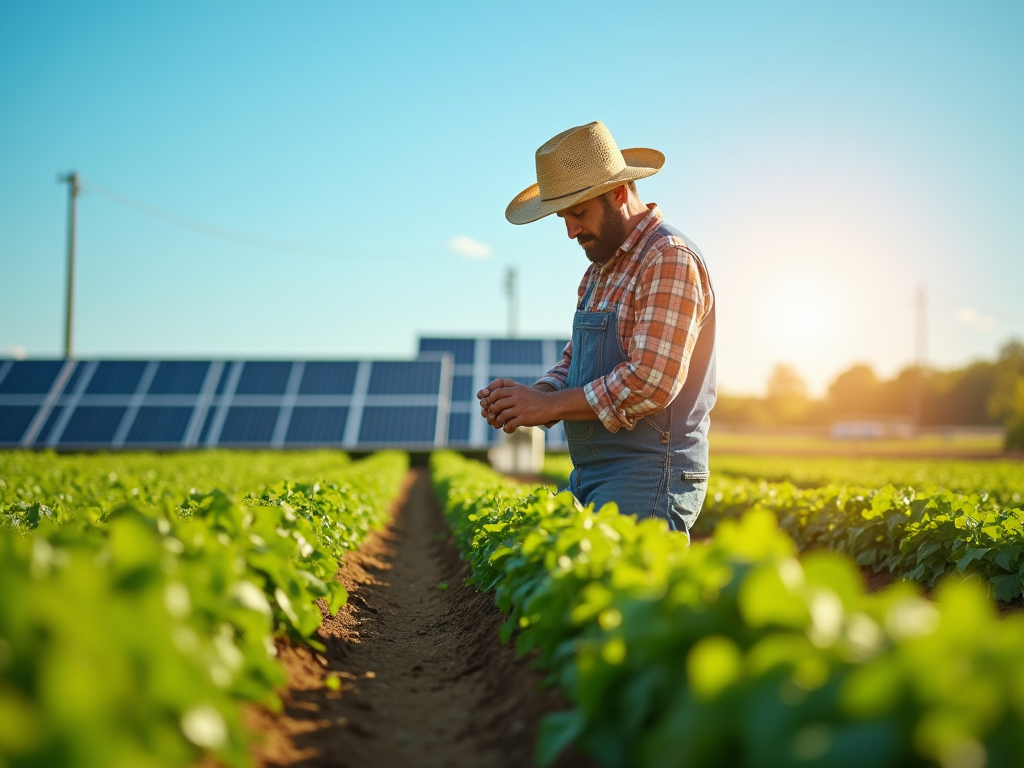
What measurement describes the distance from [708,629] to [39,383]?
29283mm

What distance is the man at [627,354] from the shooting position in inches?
131

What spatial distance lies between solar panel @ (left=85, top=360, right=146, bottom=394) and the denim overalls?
83.7 ft

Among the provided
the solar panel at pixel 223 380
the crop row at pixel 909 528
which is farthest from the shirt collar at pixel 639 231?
the solar panel at pixel 223 380

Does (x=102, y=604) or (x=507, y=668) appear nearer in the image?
(x=102, y=604)

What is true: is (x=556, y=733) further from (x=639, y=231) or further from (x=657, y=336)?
(x=639, y=231)

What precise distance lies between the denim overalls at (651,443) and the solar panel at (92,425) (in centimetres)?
2331

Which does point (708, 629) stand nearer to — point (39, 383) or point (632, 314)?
point (632, 314)

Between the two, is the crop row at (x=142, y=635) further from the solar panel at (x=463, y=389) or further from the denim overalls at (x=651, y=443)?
the solar panel at (x=463, y=389)

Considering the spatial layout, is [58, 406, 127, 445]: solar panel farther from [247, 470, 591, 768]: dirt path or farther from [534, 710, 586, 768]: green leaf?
[534, 710, 586, 768]: green leaf

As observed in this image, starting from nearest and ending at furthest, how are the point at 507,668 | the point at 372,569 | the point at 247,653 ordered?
the point at 247,653
the point at 507,668
the point at 372,569

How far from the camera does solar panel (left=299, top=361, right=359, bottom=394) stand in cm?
2611

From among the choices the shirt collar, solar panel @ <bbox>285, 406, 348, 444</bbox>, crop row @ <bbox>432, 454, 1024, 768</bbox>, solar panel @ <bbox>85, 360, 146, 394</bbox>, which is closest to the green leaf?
crop row @ <bbox>432, 454, 1024, 768</bbox>

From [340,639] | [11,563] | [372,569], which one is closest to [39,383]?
[372,569]

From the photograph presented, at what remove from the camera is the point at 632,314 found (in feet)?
12.0
